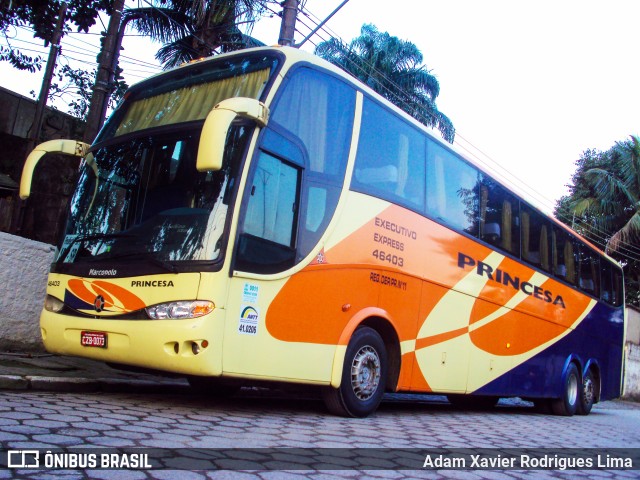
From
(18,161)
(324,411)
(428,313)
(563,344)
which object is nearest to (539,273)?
(563,344)

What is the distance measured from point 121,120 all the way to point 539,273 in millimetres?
7240

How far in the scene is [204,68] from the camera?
6660 mm

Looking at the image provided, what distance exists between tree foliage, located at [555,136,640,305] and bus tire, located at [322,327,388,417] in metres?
25.6

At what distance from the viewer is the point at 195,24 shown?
1648cm

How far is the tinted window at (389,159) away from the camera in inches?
272

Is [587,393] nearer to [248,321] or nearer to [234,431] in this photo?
[248,321]

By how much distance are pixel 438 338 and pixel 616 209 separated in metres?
25.8

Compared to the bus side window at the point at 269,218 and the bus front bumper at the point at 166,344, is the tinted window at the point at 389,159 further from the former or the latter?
the bus front bumper at the point at 166,344

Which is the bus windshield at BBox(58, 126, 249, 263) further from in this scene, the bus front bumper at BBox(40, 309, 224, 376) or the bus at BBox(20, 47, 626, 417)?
the bus front bumper at BBox(40, 309, 224, 376)

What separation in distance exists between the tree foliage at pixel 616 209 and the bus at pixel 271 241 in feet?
77.2

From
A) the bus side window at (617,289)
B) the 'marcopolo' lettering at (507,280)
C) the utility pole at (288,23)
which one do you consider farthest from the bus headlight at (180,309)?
the bus side window at (617,289)

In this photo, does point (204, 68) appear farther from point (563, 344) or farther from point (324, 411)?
point (563, 344)

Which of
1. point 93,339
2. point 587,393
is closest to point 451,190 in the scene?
point 93,339

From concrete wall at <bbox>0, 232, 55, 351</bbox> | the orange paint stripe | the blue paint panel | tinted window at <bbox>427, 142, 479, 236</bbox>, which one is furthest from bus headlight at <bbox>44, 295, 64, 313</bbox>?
the blue paint panel
